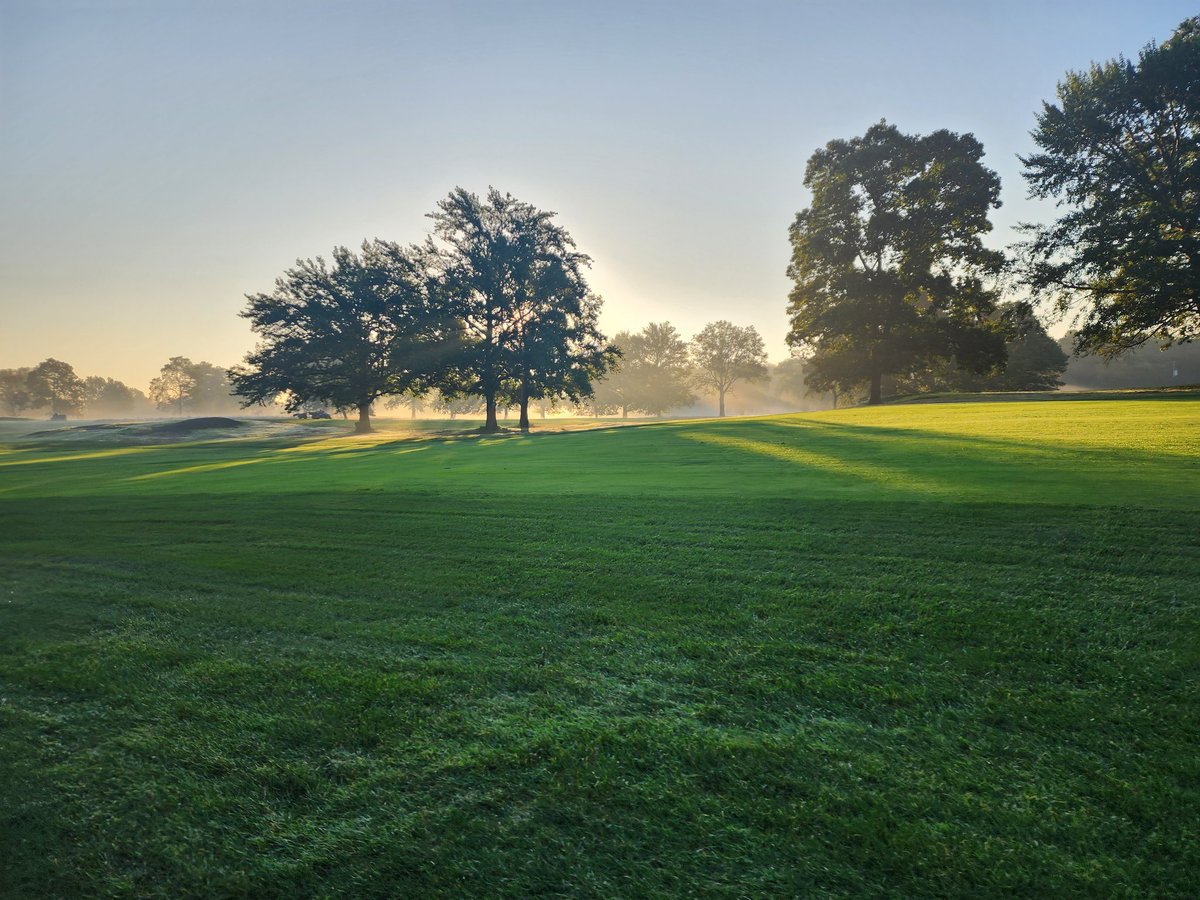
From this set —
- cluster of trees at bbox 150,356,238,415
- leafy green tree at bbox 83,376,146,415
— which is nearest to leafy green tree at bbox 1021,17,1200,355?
cluster of trees at bbox 150,356,238,415

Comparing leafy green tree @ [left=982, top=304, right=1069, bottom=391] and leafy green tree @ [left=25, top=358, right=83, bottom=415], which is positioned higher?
leafy green tree @ [left=25, top=358, right=83, bottom=415]

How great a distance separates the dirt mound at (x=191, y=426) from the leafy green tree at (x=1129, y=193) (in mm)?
56279

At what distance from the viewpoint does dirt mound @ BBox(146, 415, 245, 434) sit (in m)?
39.5

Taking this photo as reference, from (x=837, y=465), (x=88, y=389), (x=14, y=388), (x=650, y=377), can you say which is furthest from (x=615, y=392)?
(x=88, y=389)

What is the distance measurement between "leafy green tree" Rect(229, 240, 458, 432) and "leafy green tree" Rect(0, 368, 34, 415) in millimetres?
108558

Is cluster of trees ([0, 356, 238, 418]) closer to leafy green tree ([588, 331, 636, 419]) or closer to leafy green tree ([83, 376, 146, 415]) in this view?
leafy green tree ([83, 376, 146, 415])

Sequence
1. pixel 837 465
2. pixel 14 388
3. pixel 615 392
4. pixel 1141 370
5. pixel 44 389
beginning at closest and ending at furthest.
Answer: pixel 837 465 < pixel 1141 370 < pixel 615 392 < pixel 44 389 < pixel 14 388

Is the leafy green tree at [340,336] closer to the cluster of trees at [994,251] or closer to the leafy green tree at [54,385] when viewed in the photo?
the cluster of trees at [994,251]

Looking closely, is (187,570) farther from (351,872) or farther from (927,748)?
(927,748)

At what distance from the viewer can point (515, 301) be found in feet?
124

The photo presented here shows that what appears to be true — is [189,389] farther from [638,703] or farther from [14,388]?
[638,703]

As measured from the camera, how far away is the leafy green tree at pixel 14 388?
355ft

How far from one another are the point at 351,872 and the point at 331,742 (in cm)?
86

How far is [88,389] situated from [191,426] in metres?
136
